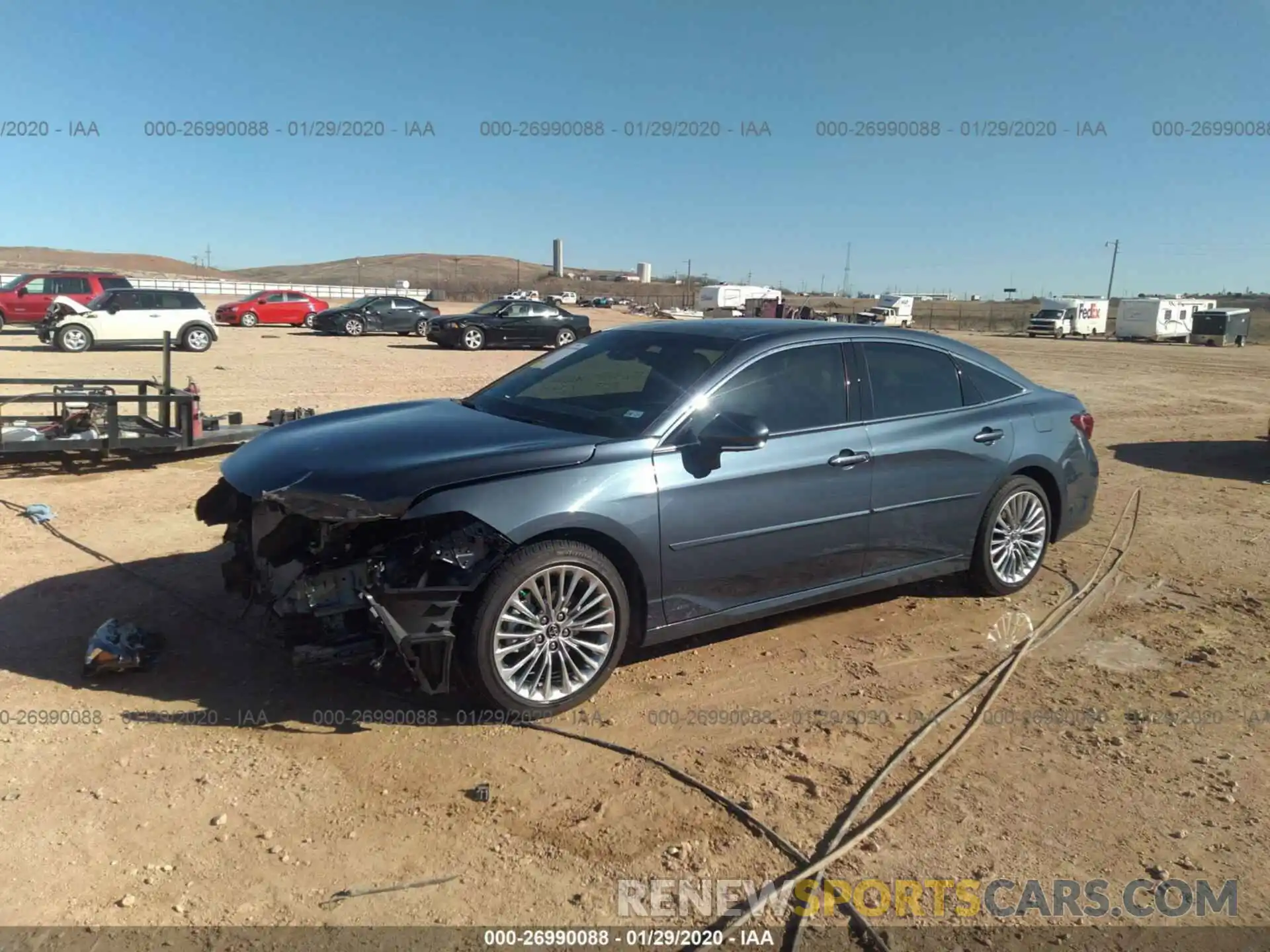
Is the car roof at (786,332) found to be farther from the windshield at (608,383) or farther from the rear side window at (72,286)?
the rear side window at (72,286)

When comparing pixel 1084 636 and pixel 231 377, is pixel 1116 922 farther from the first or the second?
pixel 231 377

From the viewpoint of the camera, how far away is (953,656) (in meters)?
4.72

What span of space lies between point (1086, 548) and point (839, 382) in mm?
3110

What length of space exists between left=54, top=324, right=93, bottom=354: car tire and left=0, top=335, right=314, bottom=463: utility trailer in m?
13.3

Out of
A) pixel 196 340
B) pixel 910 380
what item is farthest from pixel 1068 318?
pixel 910 380

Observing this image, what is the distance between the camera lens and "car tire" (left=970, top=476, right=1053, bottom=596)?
17.7 feet

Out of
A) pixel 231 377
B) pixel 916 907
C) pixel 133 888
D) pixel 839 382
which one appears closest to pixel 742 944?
pixel 916 907

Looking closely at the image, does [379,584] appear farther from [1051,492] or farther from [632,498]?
[1051,492]

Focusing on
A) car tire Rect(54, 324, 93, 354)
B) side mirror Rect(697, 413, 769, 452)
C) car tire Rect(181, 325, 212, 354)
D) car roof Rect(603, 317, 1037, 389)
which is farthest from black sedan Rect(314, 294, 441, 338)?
side mirror Rect(697, 413, 769, 452)

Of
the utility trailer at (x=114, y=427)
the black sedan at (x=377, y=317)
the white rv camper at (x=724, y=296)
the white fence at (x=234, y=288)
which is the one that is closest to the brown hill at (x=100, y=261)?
the white fence at (x=234, y=288)

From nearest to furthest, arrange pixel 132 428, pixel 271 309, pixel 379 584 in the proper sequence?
pixel 379 584 < pixel 132 428 < pixel 271 309

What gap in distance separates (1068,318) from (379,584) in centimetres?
5427

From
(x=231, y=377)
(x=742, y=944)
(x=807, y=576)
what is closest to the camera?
(x=742, y=944)

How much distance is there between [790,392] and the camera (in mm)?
4637
